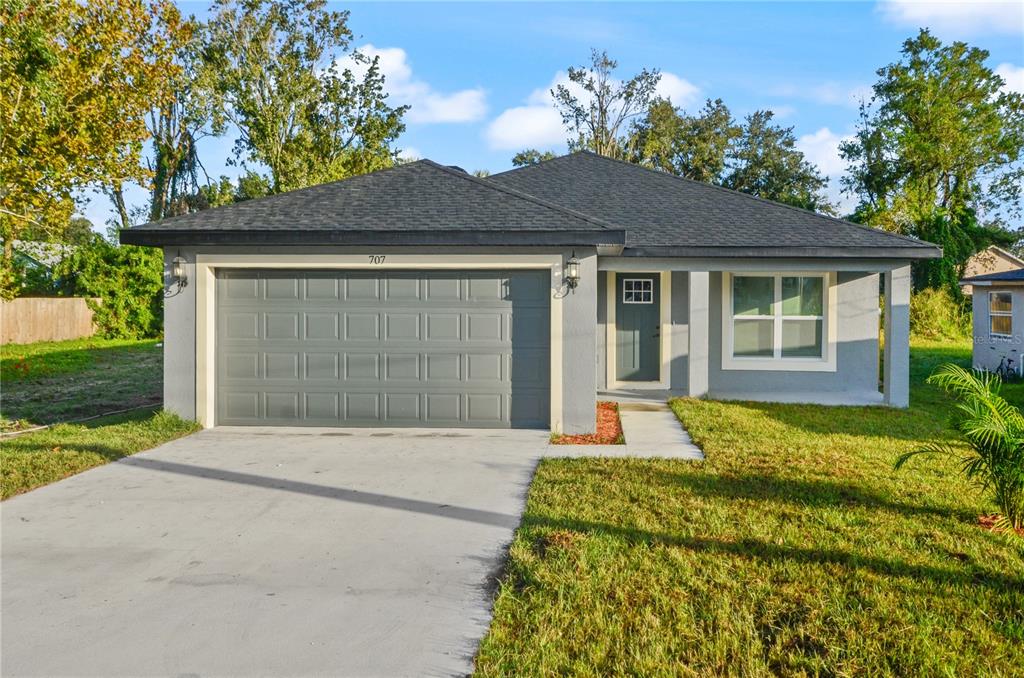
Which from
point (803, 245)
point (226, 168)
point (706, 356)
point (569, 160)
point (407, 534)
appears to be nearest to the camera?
point (407, 534)

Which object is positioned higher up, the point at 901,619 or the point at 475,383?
the point at 475,383

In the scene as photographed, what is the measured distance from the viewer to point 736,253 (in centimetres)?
1101

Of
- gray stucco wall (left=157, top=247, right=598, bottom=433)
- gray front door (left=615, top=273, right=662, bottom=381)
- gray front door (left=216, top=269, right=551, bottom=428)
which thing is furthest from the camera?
Answer: gray front door (left=615, top=273, right=662, bottom=381)

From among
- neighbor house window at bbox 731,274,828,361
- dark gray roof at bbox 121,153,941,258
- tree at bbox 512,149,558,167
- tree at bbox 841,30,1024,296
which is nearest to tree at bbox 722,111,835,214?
tree at bbox 841,30,1024,296

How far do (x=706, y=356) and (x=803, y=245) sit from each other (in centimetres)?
227

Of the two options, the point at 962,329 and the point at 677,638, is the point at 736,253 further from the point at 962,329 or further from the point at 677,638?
the point at 962,329

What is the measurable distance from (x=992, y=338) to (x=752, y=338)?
9.06 meters

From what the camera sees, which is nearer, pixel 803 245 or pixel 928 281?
pixel 803 245

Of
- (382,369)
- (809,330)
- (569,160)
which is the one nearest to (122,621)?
(382,369)

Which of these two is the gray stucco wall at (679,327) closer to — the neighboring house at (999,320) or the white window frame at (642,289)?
the white window frame at (642,289)

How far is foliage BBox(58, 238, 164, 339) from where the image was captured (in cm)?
2411

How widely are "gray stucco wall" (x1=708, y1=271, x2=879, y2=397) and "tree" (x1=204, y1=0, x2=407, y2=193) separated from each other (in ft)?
63.1

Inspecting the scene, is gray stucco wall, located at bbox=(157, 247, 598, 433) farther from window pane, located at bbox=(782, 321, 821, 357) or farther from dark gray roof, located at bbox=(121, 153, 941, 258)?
window pane, located at bbox=(782, 321, 821, 357)

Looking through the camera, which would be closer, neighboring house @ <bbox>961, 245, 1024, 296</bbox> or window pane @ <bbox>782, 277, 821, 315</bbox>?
window pane @ <bbox>782, 277, 821, 315</bbox>
